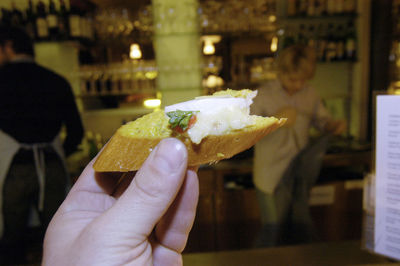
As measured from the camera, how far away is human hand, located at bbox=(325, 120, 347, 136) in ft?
5.75

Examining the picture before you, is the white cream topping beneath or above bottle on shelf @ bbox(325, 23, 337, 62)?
beneath

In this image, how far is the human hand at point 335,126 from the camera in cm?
175

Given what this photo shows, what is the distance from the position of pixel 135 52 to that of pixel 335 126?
1.69 metres

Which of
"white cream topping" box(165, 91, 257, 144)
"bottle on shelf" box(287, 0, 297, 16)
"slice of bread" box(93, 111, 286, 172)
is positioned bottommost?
"slice of bread" box(93, 111, 286, 172)

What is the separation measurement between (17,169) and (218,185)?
1318 mm

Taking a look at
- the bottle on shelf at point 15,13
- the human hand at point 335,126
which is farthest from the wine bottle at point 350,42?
the bottle on shelf at point 15,13

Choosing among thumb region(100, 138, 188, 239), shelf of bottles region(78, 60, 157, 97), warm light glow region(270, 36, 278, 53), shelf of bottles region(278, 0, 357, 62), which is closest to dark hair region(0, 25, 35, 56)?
shelf of bottles region(78, 60, 157, 97)

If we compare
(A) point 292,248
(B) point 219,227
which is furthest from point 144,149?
(B) point 219,227

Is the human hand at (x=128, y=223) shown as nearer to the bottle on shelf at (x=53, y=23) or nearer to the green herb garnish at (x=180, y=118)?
the green herb garnish at (x=180, y=118)

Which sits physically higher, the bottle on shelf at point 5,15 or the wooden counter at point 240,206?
the bottle on shelf at point 5,15

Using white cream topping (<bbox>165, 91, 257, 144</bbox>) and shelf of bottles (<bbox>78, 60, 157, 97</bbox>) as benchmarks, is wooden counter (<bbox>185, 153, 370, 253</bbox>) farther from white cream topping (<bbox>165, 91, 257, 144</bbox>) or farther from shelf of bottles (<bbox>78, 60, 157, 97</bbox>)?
white cream topping (<bbox>165, 91, 257, 144</bbox>)

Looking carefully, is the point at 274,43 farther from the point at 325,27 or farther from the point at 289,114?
the point at 289,114

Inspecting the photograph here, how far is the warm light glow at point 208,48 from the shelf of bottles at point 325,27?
0.59m

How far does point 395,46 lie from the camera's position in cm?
246
